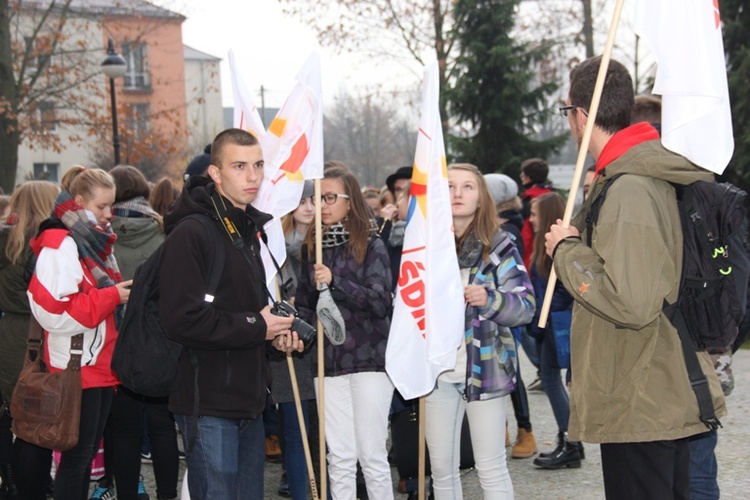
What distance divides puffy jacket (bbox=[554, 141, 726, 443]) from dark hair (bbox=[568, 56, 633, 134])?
227mm

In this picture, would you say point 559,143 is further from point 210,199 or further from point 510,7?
point 210,199

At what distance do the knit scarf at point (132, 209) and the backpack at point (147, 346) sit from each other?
210 cm

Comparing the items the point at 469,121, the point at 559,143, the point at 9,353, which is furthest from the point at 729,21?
the point at 9,353

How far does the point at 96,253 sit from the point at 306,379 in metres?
1.43

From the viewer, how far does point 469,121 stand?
1828 cm

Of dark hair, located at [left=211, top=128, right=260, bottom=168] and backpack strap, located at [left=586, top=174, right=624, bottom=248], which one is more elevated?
dark hair, located at [left=211, top=128, right=260, bottom=168]

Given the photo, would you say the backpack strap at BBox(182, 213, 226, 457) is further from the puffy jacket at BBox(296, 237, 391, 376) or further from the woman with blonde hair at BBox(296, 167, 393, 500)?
the puffy jacket at BBox(296, 237, 391, 376)

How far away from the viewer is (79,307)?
4.48 meters

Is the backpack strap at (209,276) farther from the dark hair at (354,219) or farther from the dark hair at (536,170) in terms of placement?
the dark hair at (536,170)

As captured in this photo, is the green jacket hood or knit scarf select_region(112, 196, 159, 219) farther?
knit scarf select_region(112, 196, 159, 219)

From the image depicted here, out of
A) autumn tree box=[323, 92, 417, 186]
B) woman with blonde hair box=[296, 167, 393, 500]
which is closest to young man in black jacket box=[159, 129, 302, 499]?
woman with blonde hair box=[296, 167, 393, 500]

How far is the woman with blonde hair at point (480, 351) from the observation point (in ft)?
14.4

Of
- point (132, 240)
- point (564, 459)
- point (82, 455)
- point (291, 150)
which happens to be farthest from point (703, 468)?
point (132, 240)

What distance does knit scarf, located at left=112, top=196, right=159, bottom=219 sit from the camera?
19.2ft
